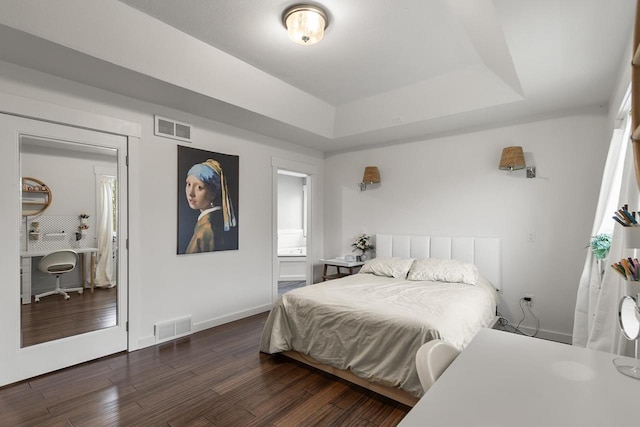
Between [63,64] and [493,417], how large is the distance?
133 inches

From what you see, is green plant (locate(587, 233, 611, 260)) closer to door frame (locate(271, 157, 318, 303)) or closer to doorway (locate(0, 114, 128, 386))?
door frame (locate(271, 157, 318, 303))

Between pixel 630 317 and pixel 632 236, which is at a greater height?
pixel 632 236

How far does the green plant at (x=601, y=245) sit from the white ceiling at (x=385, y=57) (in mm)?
1302

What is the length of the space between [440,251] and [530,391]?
131 inches

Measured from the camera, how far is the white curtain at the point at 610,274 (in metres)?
1.82

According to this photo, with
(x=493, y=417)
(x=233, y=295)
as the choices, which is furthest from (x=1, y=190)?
(x=493, y=417)

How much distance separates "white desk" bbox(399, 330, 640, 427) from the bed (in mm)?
1023

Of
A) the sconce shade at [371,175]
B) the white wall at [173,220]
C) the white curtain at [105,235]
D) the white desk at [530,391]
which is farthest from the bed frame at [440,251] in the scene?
the white curtain at [105,235]

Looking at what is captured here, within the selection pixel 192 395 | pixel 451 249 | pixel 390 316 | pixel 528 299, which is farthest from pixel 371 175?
pixel 192 395

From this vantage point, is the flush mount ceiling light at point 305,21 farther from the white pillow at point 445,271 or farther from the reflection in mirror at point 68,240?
the white pillow at point 445,271

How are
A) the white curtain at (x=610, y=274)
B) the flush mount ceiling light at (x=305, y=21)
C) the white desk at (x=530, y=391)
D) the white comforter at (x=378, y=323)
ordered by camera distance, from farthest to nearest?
the flush mount ceiling light at (x=305, y=21), the white comforter at (x=378, y=323), the white curtain at (x=610, y=274), the white desk at (x=530, y=391)

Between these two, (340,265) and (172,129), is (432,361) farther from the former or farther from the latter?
(340,265)

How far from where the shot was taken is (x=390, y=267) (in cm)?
396

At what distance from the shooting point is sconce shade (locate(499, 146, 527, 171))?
3508 millimetres
